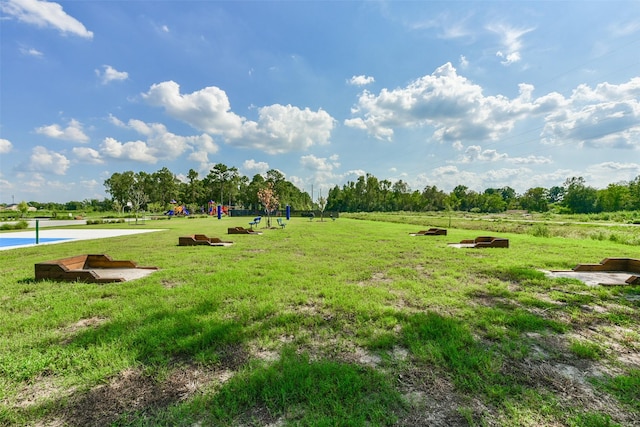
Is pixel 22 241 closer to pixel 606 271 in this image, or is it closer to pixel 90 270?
pixel 90 270

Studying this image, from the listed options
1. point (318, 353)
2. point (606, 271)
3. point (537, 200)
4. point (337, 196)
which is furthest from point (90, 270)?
point (537, 200)

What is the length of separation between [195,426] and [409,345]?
7.33ft

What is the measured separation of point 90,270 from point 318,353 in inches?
248

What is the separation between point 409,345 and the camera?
10.2ft

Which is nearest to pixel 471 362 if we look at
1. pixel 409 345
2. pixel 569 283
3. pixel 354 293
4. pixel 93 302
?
pixel 409 345

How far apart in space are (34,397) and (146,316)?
1529 millimetres

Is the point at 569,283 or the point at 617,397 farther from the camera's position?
the point at 569,283

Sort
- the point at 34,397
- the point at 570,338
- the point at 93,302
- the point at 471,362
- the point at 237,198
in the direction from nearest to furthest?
the point at 34,397, the point at 471,362, the point at 570,338, the point at 93,302, the point at 237,198

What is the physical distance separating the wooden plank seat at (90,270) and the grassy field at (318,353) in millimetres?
311

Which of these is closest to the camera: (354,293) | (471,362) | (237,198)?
(471,362)

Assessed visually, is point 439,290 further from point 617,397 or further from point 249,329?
point 249,329

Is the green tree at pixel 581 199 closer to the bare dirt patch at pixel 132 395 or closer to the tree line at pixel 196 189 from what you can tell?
the tree line at pixel 196 189

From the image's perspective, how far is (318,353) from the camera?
293cm

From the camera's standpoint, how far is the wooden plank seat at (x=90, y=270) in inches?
223
